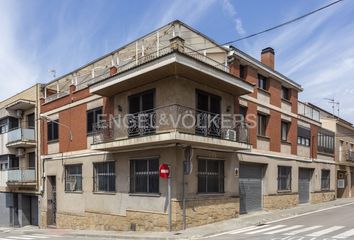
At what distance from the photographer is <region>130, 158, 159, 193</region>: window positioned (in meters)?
16.8

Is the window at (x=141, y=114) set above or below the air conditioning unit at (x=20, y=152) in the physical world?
above

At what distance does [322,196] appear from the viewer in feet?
95.7

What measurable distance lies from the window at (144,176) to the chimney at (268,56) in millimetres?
11735

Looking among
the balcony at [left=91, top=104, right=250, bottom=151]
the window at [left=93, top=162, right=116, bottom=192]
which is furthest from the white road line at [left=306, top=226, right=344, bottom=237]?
the window at [left=93, top=162, right=116, bottom=192]

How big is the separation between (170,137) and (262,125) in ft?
31.7

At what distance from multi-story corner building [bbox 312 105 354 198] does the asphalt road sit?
16862mm

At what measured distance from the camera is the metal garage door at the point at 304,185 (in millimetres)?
26544

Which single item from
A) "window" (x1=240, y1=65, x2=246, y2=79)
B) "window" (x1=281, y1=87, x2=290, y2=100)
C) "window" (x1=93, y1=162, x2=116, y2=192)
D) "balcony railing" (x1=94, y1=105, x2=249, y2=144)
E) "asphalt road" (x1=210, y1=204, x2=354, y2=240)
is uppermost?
"window" (x1=240, y1=65, x2=246, y2=79)

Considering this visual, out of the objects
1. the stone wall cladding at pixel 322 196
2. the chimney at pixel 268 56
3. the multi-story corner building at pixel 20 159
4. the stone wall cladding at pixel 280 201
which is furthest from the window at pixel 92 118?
the stone wall cladding at pixel 322 196

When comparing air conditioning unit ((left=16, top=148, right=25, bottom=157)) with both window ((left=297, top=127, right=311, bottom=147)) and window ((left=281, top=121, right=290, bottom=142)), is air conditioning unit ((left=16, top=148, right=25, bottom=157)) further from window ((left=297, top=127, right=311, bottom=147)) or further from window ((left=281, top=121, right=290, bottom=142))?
window ((left=297, top=127, right=311, bottom=147))

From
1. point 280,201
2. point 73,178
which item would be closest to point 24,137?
point 73,178

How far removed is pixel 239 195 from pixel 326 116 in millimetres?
19448

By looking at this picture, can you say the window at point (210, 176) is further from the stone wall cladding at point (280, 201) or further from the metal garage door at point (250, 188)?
the stone wall cladding at point (280, 201)

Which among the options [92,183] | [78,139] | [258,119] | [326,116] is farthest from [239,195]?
[326,116]
